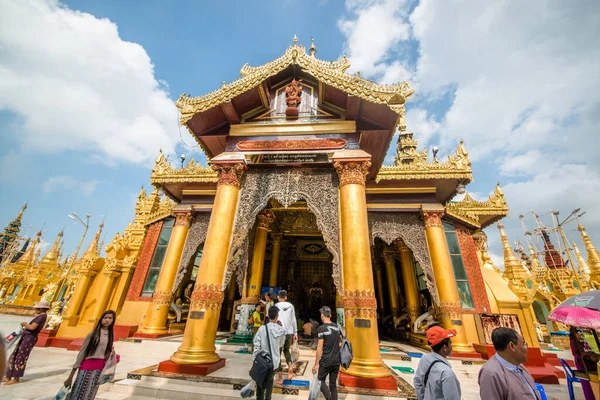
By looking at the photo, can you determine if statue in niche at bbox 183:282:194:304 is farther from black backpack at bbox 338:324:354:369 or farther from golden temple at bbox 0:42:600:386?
black backpack at bbox 338:324:354:369

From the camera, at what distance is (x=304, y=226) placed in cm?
1134

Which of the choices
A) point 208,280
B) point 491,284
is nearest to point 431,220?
point 491,284

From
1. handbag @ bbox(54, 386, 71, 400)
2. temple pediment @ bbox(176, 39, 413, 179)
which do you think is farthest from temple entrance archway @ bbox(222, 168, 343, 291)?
handbag @ bbox(54, 386, 71, 400)

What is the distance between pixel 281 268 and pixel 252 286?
16.5 ft

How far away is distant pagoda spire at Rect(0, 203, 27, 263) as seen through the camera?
3307 cm

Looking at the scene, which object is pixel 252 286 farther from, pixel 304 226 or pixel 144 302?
pixel 144 302

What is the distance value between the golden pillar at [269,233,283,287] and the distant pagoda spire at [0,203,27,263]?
40.3 m

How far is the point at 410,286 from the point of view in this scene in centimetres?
1088

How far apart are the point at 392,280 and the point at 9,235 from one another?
4744 centimetres

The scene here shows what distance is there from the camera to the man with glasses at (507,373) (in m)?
2.01

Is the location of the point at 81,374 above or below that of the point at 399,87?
below

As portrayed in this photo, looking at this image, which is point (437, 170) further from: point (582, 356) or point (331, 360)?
point (331, 360)

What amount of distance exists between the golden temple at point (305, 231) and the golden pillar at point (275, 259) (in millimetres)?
64

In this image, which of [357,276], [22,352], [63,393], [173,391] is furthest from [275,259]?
[63,393]
